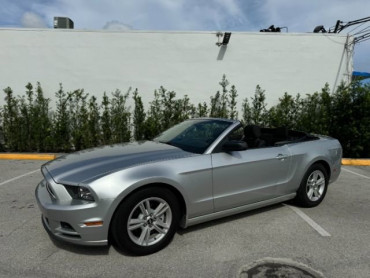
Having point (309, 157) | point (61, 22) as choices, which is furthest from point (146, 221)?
point (61, 22)

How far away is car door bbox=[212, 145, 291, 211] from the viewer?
3449mm

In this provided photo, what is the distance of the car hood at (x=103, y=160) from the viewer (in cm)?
292

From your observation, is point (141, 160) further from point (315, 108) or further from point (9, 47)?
point (9, 47)

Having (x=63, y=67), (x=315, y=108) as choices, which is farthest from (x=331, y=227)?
→ (x=63, y=67)

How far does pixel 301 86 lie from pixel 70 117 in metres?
7.90

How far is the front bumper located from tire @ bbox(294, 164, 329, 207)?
300 centimetres

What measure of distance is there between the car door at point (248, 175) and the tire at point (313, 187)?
49 centimetres

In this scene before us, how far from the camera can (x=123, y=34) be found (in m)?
9.52

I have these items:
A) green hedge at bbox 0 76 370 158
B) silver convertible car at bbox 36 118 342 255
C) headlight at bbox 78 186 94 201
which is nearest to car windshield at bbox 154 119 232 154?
silver convertible car at bbox 36 118 342 255

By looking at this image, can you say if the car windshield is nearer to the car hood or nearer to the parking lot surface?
the car hood

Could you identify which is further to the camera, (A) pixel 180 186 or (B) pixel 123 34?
(B) pixel 123 34

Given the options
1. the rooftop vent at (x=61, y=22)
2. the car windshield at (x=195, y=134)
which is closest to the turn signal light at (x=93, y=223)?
the car windshield at (x=195, y=134)

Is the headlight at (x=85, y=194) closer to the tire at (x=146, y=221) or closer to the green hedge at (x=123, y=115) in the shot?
the tire at (x=146, y=221)

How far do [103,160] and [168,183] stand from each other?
81cm
